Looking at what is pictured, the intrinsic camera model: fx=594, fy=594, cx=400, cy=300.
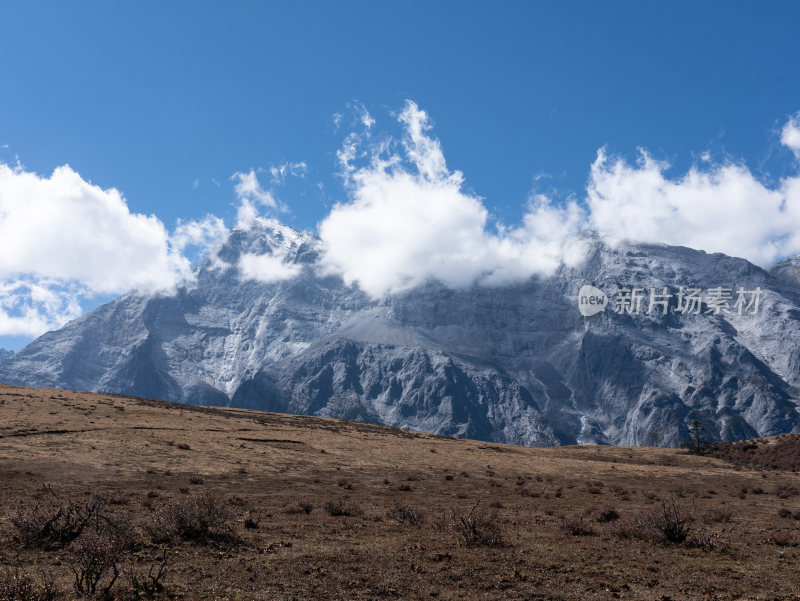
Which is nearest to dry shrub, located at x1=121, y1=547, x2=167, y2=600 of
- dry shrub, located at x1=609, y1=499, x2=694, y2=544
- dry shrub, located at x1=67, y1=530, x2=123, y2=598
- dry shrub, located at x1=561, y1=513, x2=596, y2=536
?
dry shrub, located at x1=67, y1=530, x2=123, y2=598

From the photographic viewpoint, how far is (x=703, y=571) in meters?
19.9

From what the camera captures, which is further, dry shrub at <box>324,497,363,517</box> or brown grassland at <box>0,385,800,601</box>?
dry shrub at <box>324,497,363,517</box>

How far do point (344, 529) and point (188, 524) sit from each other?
6730mm

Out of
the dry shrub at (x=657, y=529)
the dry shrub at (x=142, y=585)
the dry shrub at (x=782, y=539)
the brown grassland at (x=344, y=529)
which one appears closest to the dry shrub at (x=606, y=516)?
the brown grassland at (x=344, y=529)

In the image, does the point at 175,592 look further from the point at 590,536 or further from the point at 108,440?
the point at 108,440

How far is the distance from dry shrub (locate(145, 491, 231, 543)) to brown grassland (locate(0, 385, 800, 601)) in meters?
0.06

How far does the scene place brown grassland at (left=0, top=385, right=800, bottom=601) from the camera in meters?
17.3

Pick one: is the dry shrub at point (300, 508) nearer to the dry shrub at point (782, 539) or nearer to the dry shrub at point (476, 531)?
the dry shrub at point (476, 531)

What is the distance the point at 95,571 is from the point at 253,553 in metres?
6.22

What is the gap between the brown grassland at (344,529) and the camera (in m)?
17.3

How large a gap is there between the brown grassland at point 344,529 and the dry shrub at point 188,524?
2.2 inches

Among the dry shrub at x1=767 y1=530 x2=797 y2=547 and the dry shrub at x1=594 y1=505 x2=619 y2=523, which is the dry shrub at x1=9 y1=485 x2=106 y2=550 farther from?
the dry shrub at x1=767 y1=530 x2=797 y2=547

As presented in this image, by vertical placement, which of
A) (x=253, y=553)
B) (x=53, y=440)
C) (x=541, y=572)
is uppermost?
(x=541, y=572)

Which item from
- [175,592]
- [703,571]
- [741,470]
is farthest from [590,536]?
[741,470]
